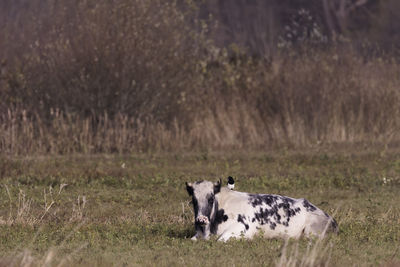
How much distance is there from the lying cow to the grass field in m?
0.34

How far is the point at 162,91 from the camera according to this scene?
26094 millimetres

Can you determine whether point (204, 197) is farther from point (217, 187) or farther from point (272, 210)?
point (272, 210)

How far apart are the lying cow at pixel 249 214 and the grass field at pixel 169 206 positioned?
0.34m

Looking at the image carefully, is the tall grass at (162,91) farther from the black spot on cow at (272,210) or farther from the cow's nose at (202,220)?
the cow's nose at (202,220)

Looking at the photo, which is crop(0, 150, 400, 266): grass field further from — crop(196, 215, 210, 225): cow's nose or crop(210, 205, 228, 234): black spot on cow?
crop(210, 205, 228, 234): black spot on cow

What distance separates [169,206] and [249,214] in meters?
4.02

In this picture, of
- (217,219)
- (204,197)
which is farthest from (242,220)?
(204,197)

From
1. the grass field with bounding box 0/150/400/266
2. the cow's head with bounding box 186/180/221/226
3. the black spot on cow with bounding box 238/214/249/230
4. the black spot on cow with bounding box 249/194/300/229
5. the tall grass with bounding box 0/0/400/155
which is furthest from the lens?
the tall grass with bounding box 0/0/400/155

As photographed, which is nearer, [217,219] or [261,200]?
[217,219]

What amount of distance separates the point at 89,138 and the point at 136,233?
12365 millimetres

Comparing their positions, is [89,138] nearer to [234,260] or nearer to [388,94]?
[388,94]

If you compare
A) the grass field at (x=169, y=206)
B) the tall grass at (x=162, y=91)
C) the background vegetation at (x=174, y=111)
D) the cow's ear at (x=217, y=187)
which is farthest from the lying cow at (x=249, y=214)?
the tall grass at (x=162, y=91)

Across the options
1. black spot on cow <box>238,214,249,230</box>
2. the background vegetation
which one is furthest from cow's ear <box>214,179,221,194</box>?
the background vegetation

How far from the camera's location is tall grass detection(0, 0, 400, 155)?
2508 cm
